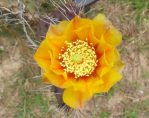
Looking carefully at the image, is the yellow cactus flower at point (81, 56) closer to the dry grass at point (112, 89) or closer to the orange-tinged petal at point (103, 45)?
the orange-tinged petal at point (103, 45)

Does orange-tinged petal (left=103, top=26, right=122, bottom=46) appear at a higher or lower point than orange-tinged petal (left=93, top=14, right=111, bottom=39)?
lower

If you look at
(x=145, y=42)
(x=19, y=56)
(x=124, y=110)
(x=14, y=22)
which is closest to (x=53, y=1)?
(x=14, y=22)

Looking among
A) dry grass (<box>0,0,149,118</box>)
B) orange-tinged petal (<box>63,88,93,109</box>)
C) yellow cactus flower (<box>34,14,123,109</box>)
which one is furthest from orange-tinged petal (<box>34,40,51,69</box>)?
dry grass (<box>0,0,149,118</box>)

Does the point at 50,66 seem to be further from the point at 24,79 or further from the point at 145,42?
the point at 145,42

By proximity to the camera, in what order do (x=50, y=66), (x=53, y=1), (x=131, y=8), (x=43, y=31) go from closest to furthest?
(x=50, y=66) → (x=43, y=31) → (x=53, y=1) → (x=131, y=8)

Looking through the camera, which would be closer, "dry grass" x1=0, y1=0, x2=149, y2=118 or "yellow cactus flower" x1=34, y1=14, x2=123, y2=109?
"yellow cactus flower" x1=34, y1=14, x2=123, y2=109

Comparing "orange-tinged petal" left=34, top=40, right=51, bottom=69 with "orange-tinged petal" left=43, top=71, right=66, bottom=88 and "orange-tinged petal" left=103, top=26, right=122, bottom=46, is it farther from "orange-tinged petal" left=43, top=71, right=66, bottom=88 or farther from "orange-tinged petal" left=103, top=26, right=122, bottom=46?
"orange-tinged petal" left=103, top=26, right=122, bottom=46
